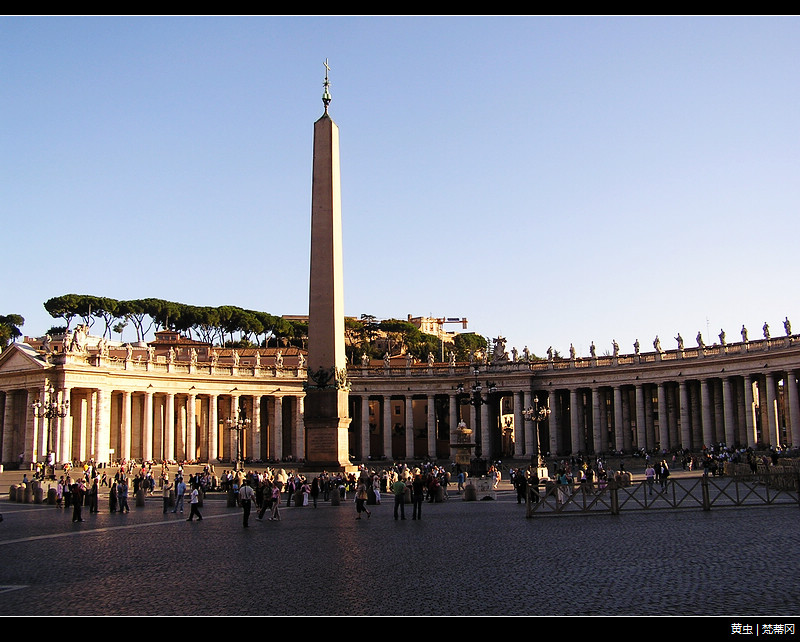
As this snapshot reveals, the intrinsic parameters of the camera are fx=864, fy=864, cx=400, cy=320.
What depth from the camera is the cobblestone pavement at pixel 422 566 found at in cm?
987

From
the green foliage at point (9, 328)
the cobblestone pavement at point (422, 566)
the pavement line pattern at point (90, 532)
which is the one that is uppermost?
the green foliage at point (9, 328)

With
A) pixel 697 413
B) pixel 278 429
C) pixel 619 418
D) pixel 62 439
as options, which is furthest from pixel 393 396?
pixel 62 439

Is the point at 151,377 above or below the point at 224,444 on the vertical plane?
above

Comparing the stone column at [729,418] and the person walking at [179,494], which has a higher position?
the stone column at [729,418]

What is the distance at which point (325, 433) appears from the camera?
32.2 m

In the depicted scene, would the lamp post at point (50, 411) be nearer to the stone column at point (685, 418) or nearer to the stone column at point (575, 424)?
the stone column at point (575, 424)

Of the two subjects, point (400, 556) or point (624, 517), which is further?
point (624, 517)

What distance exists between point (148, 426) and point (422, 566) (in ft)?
168

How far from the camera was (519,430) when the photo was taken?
65250 mm

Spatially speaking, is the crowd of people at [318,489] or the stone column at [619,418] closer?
the crowd of people at [318,489]

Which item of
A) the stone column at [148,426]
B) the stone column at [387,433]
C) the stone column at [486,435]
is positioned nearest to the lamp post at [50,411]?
the stone column at [148,426]

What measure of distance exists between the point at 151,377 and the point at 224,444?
12.7 m
